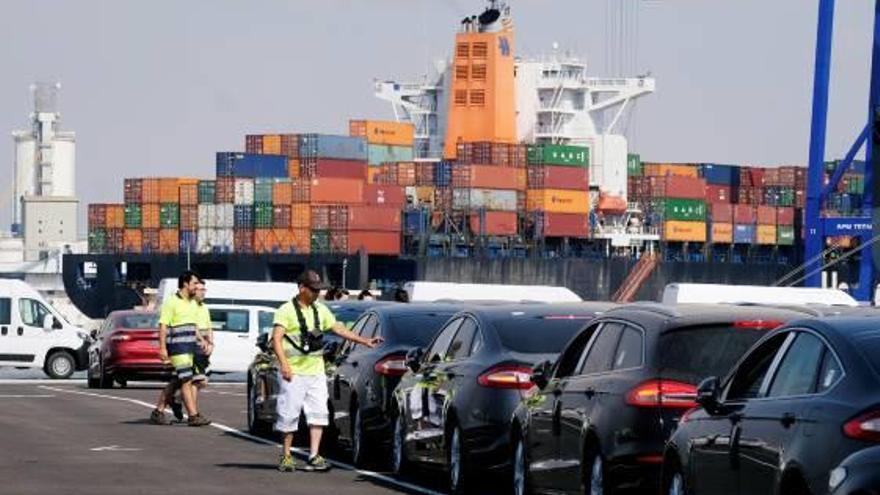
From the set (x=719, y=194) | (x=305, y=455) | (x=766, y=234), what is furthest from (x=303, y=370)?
(x=719, y=194)

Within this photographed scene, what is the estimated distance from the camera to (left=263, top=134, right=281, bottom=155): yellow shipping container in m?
100.0

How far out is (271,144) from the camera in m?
101

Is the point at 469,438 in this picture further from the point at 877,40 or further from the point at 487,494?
the point at 877,40

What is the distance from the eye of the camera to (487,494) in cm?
1550

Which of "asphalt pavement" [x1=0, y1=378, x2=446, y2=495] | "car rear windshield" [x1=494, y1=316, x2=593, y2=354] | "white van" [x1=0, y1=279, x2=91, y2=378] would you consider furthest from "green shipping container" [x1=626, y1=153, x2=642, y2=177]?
"car rear windshield" [x1=494, y1=316, x2=593, y2=354]

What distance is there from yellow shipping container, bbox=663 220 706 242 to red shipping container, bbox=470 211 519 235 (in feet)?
30.4

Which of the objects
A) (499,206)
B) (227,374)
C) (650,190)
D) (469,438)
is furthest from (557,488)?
(650,190)

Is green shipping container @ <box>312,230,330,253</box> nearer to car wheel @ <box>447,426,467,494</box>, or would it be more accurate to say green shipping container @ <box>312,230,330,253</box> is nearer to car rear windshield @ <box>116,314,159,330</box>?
car rear windshield @ <box>116,314,159,330</box>

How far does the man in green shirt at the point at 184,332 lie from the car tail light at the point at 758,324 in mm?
11788

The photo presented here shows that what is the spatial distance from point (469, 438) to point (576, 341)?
173 centimetres

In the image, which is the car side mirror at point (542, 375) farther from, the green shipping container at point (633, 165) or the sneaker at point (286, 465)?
the green shipping container at point (633, 165)

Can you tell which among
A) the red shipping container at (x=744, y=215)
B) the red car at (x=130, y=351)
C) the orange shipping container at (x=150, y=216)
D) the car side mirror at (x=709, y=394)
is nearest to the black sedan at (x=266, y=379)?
the car side mirror at (x=709, y=394)

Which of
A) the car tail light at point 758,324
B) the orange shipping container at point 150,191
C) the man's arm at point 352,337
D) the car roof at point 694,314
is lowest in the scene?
the man's arm at point 352,337

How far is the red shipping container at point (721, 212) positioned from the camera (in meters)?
106
